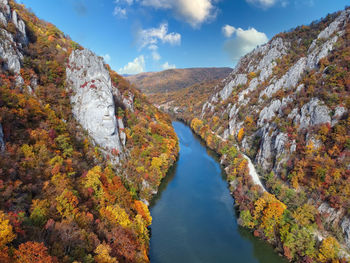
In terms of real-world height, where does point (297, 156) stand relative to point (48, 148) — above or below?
below

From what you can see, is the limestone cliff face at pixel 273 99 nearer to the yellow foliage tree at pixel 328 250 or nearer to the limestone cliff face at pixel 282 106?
the limestone cliff face at pixel 282 106

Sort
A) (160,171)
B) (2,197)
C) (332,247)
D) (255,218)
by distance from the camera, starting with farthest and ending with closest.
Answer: (160,171), (255,218), (332,247), (2,197)

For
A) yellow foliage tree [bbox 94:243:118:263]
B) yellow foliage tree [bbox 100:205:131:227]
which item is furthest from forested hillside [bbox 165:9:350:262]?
yellow foliage tree [bbox 94:243:118:263]

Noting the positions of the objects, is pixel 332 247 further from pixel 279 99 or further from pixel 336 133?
pixel 279 99

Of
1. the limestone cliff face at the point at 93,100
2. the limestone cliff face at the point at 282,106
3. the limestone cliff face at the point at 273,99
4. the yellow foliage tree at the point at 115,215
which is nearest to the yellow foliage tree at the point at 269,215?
the limestone cliff face at the point at 282,106

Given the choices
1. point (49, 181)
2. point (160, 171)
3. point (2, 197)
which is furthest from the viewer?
point (160, 171)

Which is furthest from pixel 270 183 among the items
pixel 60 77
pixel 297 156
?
pixel 60 77
